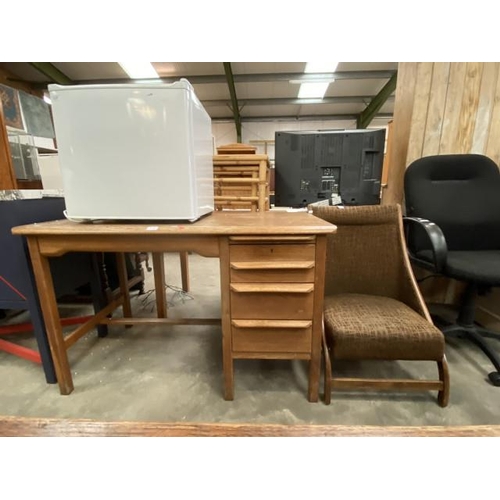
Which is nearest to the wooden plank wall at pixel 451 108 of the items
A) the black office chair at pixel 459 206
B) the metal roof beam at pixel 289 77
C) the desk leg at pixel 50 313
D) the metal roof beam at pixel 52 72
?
the black office chair at pixel 459 206

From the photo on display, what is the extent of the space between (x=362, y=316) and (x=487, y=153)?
1474mm

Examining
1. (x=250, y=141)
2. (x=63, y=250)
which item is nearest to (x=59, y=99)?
(x=63, y=250)

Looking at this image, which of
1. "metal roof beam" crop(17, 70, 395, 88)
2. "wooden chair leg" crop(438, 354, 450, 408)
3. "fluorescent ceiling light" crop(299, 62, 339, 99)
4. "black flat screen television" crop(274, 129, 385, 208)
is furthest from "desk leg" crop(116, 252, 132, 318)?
"fluorescent ceiling light" crop(299, 62, 339, 99)

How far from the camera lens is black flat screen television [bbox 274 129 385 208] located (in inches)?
55.2

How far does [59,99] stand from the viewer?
3.04ft

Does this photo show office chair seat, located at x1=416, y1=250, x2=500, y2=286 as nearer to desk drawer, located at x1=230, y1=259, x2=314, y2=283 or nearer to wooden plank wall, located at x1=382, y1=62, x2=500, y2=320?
wooden plank wall, located at x1=382, y1=62, x2=500, y2=320

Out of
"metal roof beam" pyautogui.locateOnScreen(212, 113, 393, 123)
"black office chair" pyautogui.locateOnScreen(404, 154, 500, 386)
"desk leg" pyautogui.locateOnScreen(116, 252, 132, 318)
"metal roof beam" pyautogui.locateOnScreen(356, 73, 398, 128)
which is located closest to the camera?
"black office chair" pyautogui.locateOnScreen(404, 154, 500, 386)

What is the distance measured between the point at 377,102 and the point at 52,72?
676 cm

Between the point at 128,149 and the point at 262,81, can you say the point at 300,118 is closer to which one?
the point at 262,81

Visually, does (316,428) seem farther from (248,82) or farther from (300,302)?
(248,82)

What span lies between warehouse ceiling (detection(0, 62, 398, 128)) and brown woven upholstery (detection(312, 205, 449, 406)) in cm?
444

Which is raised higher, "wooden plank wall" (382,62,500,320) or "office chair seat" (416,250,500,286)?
"wooden plank wall" (382,62,500,320)

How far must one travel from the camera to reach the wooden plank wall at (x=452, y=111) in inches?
61.1

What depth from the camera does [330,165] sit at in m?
1.44
